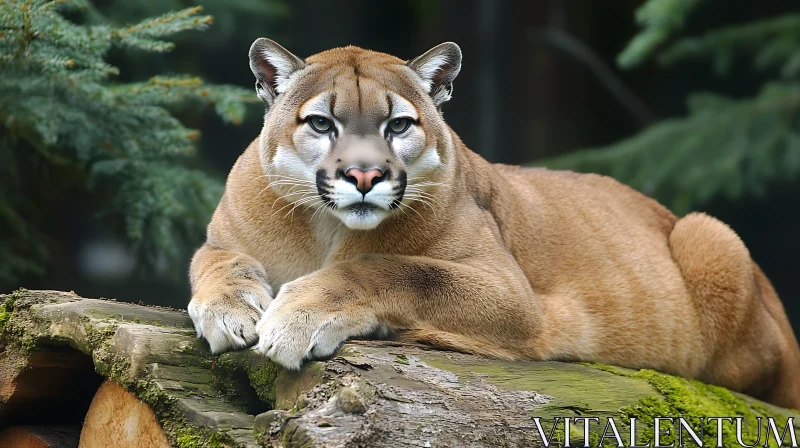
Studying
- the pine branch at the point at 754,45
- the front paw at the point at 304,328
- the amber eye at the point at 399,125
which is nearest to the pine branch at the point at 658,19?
the pine branch at the point at 754,45

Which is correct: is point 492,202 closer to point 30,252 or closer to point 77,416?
point 77,416

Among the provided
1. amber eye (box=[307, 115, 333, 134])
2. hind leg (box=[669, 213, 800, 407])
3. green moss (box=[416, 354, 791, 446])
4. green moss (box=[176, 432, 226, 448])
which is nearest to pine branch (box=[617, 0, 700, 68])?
hind leg (box=[669, 213, 800, 407])

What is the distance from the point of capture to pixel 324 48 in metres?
10.8

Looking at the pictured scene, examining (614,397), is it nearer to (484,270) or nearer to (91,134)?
(484,270)

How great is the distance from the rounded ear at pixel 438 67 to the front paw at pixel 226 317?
152cm

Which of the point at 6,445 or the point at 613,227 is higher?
the point at 613,227

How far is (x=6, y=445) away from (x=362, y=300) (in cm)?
200

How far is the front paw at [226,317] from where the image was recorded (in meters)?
3.96

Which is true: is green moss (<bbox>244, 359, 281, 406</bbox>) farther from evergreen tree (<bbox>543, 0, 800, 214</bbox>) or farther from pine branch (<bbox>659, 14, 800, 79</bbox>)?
pine branch (<bbox>659, 14, 800, 79</bbox>)

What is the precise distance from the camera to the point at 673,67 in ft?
36.8

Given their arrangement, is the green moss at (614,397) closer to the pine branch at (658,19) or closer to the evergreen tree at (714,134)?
the evergreen tree at (714,134)

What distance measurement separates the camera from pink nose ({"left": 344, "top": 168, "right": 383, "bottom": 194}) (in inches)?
159

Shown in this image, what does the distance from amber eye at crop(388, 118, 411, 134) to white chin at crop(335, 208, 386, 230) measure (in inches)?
18.2

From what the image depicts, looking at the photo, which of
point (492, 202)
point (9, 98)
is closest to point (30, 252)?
point (9, 98)
